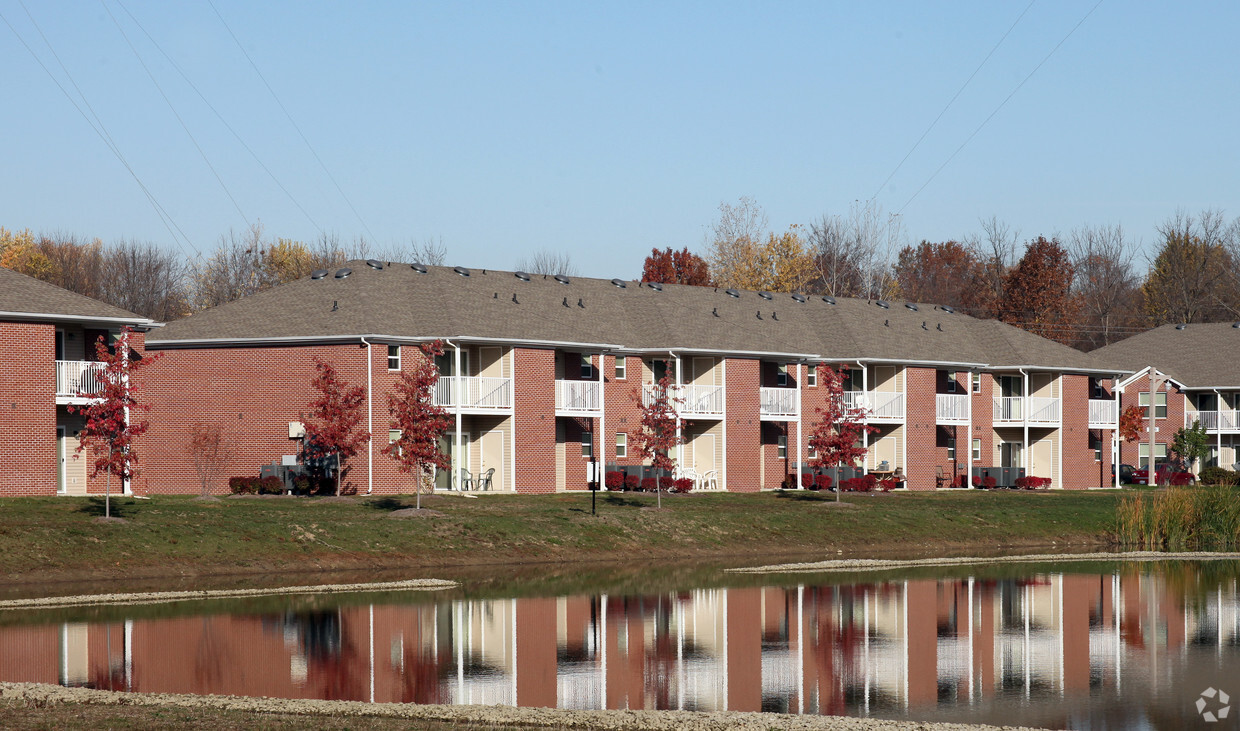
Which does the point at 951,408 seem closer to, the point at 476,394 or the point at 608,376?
the point at 608,376

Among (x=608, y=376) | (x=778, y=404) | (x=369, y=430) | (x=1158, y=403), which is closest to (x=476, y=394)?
(x=369, y=430)

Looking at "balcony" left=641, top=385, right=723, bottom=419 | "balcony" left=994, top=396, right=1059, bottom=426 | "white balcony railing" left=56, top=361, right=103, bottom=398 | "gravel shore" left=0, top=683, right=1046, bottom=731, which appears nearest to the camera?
"gravel shore" left=0, top=683, right=1046, bottom=731

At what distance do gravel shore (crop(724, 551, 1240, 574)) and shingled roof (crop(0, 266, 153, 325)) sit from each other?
65.3 ft

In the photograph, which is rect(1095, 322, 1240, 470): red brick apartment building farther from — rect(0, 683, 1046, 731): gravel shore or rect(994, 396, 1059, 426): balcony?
rect(0, 683, 1046, 731): gravel shore

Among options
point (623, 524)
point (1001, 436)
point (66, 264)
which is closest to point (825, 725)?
point (623, 524)

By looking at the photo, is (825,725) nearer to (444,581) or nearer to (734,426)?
(444,581)

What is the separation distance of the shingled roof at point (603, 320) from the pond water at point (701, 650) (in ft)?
75.5

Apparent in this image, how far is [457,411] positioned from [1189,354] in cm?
4899

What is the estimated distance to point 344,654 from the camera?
19.8 m

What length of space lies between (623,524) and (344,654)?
20.6 meters

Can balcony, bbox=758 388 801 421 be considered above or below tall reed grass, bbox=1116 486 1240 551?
above

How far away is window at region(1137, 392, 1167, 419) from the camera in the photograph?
3012 inches

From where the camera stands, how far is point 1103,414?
229ft

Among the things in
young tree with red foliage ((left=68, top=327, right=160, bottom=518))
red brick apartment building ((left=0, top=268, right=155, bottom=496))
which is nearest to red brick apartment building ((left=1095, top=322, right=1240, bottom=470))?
red brick apartment building ((left=0, top=268, right=155, bottom=496))
